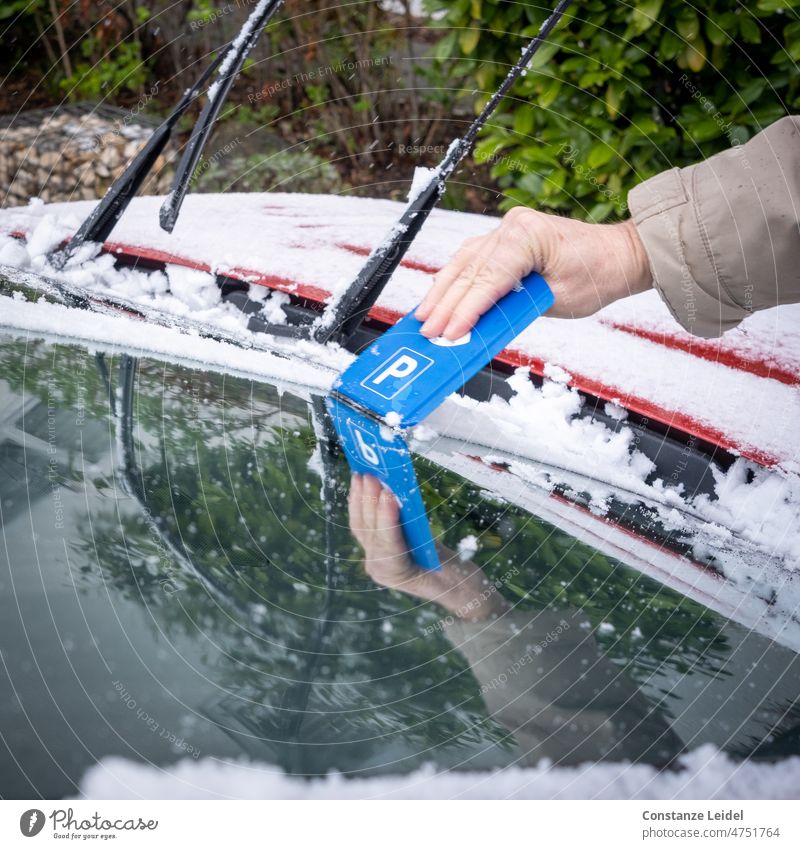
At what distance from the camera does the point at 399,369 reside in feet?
2.64

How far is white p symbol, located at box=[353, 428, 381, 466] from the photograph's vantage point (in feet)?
2.27

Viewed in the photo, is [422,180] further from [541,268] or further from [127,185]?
[127,185]

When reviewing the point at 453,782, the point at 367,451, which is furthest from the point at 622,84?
the point at 453,782

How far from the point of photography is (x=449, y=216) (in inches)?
50.1

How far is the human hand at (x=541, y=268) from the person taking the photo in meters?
0.83

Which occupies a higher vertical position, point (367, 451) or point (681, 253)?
point (681, 253)

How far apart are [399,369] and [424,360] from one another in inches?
1.1

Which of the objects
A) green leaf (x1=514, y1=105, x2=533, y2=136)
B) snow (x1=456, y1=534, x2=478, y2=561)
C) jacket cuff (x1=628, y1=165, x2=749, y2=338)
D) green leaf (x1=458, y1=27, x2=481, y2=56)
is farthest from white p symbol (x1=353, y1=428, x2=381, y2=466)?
green leaf (x1=458, y1=27, x2=481, y2=56)

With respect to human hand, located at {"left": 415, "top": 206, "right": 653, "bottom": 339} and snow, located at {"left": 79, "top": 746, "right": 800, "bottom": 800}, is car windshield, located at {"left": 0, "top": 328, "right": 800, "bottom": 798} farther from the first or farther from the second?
human hand, located at {"left": 415, "top": 206, "right": 653, "bottom": 339}

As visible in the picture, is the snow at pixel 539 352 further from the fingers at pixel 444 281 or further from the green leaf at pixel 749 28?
the green leaf at pixel 749 28

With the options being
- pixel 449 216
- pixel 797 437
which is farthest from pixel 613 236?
pixel 449 216

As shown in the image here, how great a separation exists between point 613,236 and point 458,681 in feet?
1.93

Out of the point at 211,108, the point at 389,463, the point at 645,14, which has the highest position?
the point at 645,14

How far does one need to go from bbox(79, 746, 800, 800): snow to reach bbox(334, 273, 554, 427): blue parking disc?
36 cm
